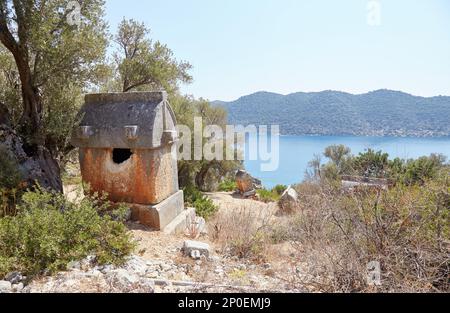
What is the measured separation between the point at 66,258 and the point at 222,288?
2020 millimetres

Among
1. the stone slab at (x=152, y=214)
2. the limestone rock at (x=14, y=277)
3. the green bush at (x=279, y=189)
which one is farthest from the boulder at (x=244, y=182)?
the limestone rock at (x=14, y=277)

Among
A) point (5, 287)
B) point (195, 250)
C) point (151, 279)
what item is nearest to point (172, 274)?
point (151, 279)

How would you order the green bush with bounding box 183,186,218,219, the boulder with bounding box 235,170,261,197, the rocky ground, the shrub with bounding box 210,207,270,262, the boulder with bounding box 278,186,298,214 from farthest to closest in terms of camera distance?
the boulder with bounding box 235,170,261,197
the boulder with bounding box 278,186,298,214
the green bush with bounding box 183,186,218,219
the shrub with bounding box 210,207,270,262
the rocky ground

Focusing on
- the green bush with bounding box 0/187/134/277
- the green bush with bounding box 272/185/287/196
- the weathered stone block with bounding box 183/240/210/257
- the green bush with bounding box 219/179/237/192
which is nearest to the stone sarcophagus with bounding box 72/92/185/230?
the weathered stone block with bounding box 183/240/210/257

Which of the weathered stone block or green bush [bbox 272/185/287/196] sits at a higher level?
the weathered stone block

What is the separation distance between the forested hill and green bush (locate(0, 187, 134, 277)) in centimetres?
4224

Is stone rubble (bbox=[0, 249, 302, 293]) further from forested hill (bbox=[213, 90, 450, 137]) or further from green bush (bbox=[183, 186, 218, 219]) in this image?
forested hill (bbox=[213, 90, 450, 137])

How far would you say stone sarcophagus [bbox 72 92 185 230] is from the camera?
6164 mm

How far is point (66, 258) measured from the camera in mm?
3770

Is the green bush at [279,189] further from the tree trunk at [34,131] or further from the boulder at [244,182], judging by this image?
the tree trunk at [34,131]

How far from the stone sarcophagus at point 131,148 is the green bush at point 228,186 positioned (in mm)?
17272

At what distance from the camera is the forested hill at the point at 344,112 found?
50.6 m

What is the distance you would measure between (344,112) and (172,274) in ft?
226

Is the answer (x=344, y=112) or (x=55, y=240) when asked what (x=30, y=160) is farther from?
(x=344, y=112)
